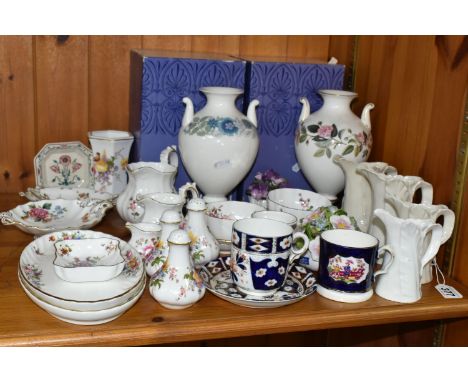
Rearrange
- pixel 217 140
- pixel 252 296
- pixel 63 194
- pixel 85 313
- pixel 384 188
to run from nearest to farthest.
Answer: pixel 85 313 → pixel 252 296 → pixel 384 188 → pixel 217 140 → pixel 63 194

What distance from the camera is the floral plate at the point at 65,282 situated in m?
0.87

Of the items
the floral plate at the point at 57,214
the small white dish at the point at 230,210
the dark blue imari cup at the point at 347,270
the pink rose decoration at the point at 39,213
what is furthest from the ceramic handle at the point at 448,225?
the pink rose decoration at the point at 39,213

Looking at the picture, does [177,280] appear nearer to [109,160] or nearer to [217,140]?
[217,140]

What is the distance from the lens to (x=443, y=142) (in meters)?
1.08

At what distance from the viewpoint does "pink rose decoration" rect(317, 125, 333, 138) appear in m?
1.21

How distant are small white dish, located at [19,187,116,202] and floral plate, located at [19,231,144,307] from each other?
0.77ft

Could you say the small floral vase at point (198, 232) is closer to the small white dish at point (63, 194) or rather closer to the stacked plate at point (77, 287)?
the stacked plate at point (77, 287)

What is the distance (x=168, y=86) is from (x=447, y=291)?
0.65 metres

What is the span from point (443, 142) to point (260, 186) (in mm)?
375

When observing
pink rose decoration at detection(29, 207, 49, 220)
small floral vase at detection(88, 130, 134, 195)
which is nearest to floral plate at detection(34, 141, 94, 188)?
small floral vase at detection(88, 130, 134, 195)

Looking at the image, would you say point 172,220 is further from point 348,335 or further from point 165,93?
point 348,335

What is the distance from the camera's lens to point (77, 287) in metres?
0.91

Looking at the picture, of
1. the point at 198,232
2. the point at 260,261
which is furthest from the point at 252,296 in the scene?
the point at 198,232

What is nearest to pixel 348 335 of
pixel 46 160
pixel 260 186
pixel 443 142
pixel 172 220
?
pixel 260 186
